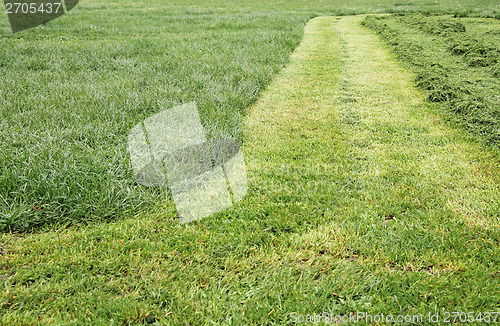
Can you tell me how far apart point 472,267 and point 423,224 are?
1.60 feet

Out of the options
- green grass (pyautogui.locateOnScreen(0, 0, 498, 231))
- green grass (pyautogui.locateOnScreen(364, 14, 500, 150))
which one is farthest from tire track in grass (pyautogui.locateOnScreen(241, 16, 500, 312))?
green grass (pyautogui.locateOnScreen(0, 0, 498, 231))

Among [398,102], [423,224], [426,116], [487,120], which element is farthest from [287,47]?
[423,224]

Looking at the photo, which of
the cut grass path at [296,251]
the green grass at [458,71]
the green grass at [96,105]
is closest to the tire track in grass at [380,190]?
the cut grass path at [296,251]

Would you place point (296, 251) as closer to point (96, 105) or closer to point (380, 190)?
point (380, 190)

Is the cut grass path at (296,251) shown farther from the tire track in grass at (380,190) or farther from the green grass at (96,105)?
the green grass at (96,105)

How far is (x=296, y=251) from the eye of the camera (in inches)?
91.2

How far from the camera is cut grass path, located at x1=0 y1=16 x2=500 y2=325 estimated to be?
6.14 ft

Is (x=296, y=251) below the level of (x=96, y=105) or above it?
below

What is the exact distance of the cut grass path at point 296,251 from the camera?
1.87 metres

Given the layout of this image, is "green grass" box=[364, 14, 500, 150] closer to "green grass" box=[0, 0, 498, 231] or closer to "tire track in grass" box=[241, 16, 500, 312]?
"tire track in grass" box=[241, 16, 500, 312]

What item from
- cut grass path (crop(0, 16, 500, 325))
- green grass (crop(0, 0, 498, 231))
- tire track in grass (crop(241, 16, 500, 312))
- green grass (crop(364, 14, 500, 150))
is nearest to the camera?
cut grass path (crop(0, 16, 500, 325))

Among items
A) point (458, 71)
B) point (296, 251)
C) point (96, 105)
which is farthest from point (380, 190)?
point (458, 71)

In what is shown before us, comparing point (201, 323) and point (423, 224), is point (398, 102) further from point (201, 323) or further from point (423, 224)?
point (201, 323)

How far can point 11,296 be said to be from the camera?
1.87 m
